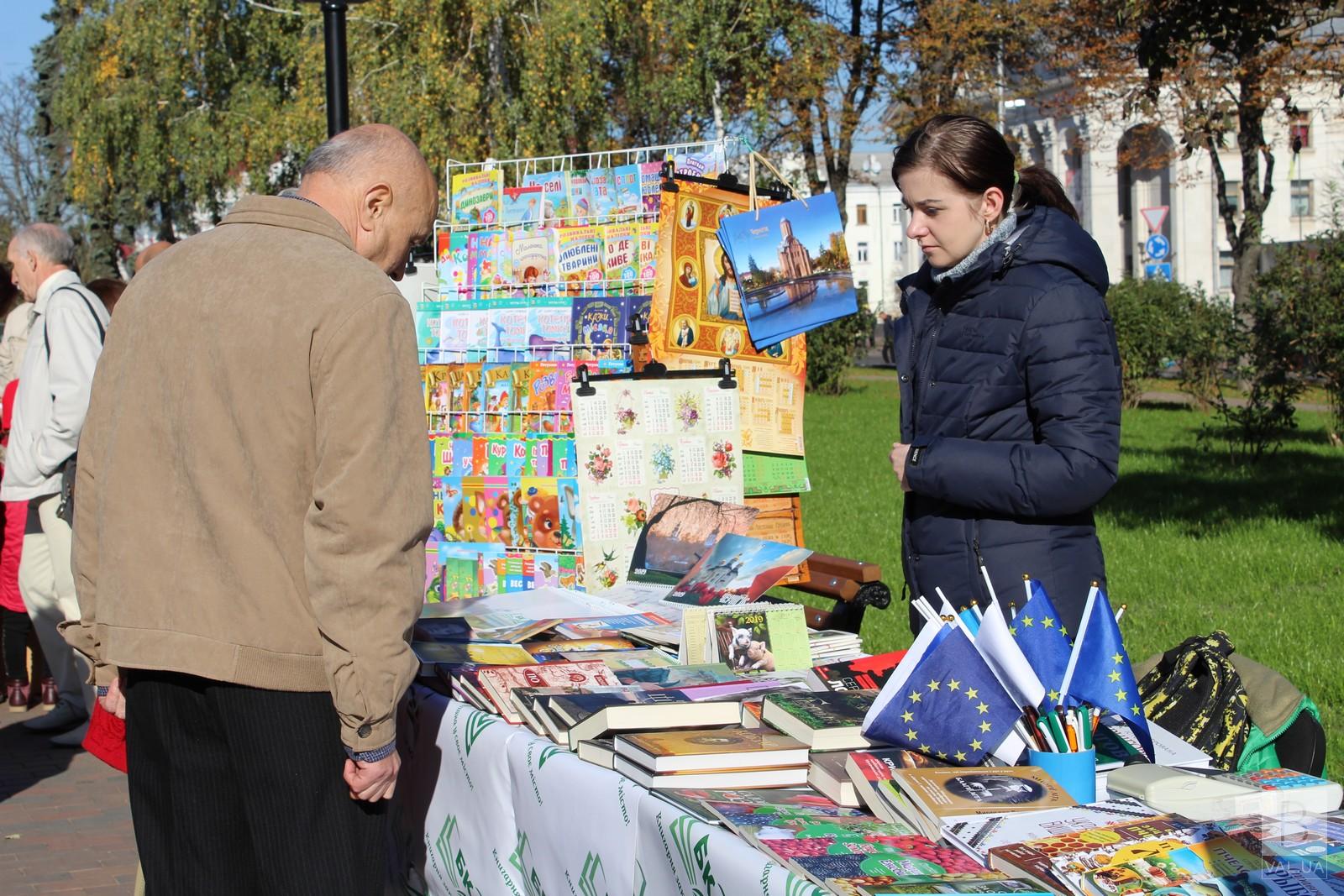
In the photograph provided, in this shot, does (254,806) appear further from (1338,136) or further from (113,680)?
(1338,136)

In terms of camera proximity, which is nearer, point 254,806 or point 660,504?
point 254,806

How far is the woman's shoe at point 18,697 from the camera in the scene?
263 inches

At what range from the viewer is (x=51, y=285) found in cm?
544

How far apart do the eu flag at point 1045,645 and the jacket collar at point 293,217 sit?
1323 mm

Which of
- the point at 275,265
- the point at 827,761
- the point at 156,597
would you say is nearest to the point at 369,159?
the point at 275,265

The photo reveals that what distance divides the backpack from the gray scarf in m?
0.94

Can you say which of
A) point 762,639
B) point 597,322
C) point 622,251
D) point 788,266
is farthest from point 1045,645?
point 622,251

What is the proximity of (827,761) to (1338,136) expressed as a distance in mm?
58504

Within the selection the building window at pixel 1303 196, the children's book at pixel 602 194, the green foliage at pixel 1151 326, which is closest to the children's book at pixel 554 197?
the children's book at pixel 602 194

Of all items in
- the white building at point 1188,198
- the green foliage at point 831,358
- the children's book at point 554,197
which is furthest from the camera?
the white building at point 1188,198

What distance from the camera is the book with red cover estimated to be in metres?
2.96

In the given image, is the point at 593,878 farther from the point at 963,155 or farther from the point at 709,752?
the point at 963,155

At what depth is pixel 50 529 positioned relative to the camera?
550cm

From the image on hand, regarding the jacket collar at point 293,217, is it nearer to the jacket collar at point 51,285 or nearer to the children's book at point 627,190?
the children's book at point 627,190
